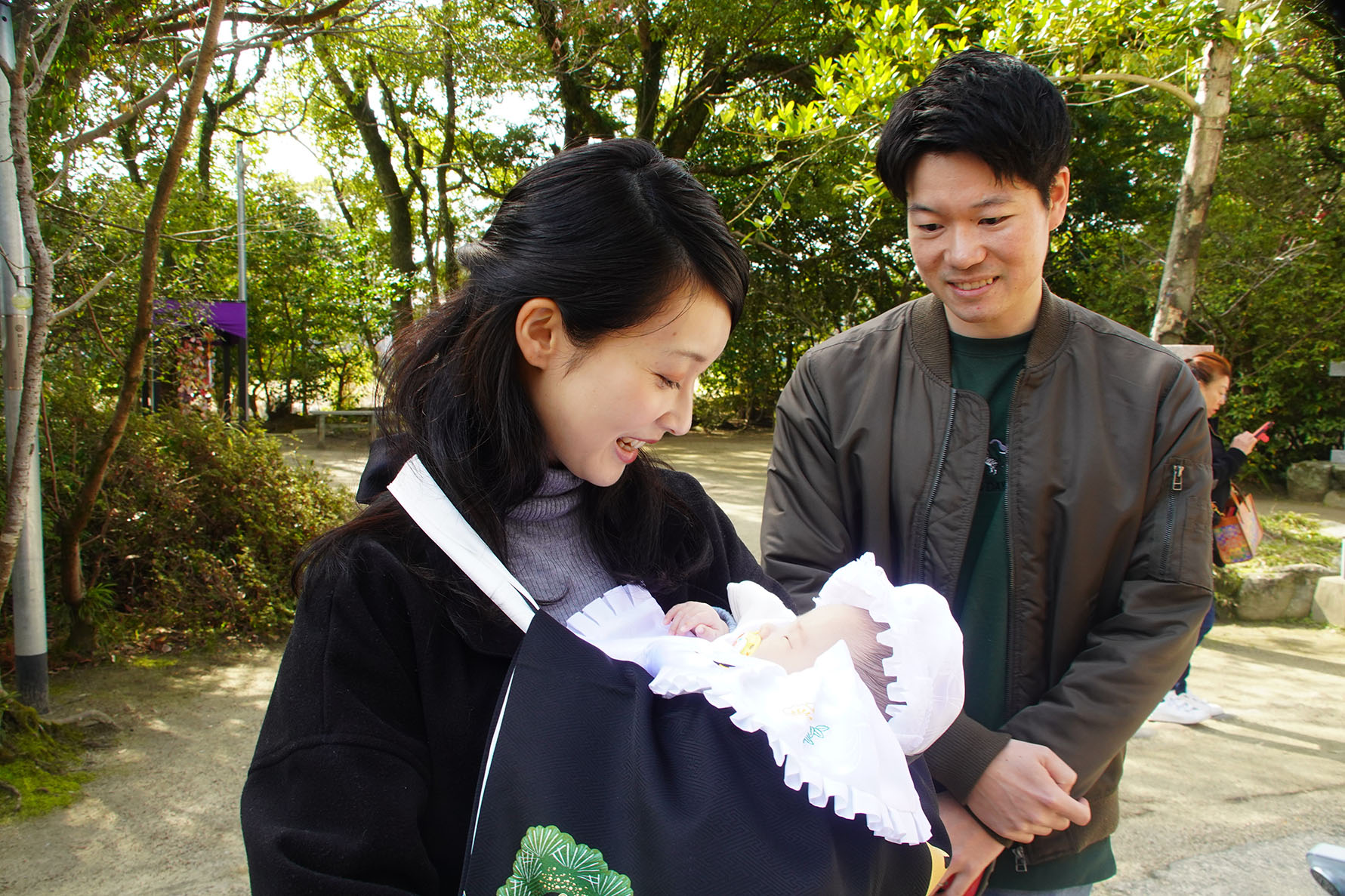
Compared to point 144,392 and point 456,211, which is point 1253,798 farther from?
point 456,211

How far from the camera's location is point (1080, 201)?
44.5 feet

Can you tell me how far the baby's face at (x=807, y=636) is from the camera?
1273mm

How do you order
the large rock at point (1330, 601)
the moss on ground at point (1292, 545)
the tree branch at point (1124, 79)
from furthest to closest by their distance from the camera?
the moss on ground at point (1292, 545) → the large rock at point (1330, 601) → the tree branch at point (1124, 79)

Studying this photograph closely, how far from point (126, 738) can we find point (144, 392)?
5.10 m

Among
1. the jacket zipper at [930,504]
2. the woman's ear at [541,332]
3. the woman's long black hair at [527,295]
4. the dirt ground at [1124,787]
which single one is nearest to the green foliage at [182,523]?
the dirt ground at [1124,787]

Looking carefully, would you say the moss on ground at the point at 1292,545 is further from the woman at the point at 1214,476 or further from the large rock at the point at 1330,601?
the woman at the point at 1214,476

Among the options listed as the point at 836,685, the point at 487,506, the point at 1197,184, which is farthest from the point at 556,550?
the point at 1197,184

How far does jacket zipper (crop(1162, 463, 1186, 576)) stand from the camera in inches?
64.8

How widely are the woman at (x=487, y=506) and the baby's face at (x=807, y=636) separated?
0.75 ft

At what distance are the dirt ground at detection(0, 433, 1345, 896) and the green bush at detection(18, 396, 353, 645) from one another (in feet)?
1.04

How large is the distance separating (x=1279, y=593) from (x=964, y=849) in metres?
6.07

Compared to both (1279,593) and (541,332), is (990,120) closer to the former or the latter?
(541,332)

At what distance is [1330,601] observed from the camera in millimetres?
6273

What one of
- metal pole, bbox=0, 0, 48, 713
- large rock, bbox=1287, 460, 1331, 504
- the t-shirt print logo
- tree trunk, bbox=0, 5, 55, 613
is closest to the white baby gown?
the t-shirt print logo
